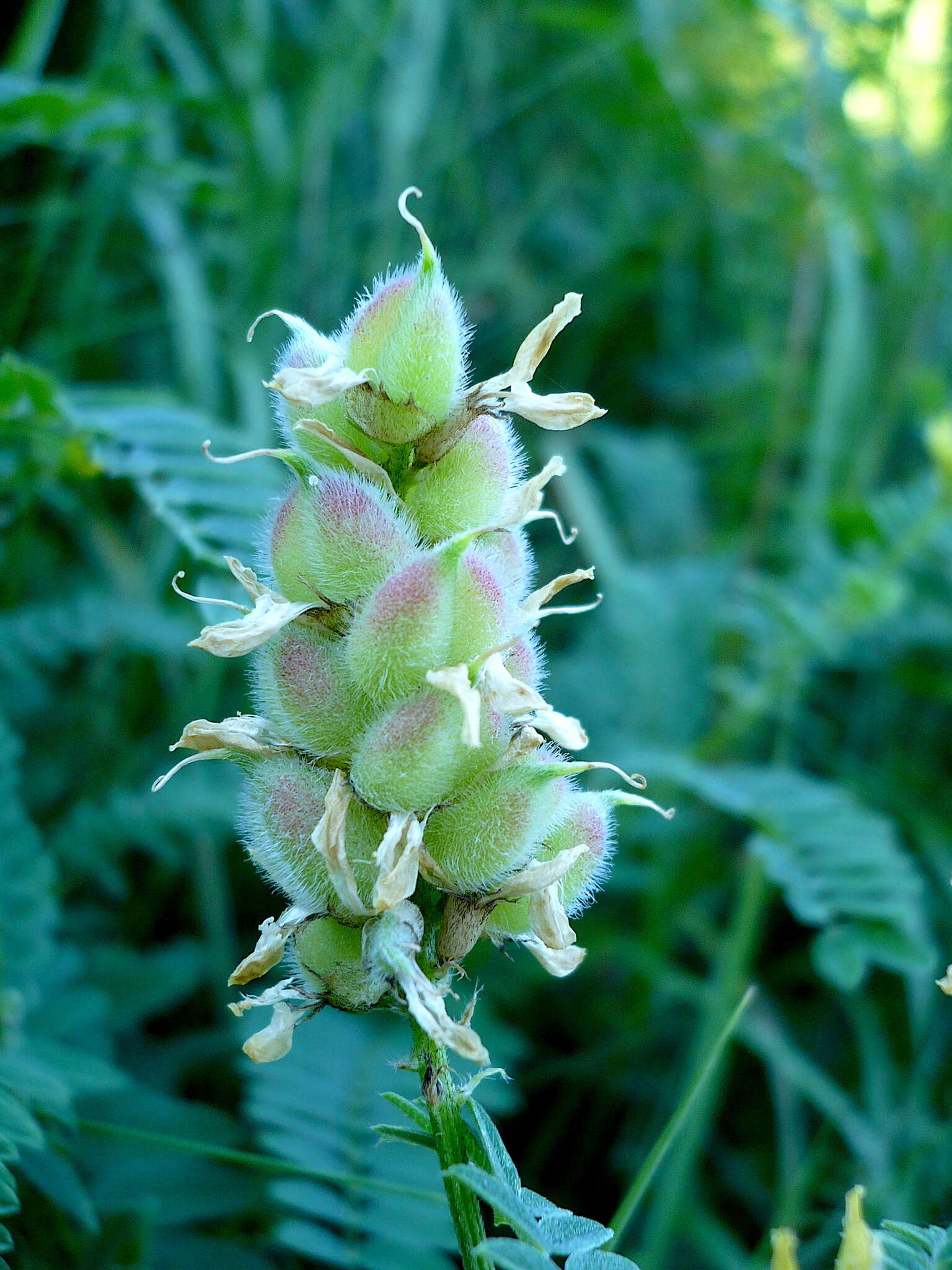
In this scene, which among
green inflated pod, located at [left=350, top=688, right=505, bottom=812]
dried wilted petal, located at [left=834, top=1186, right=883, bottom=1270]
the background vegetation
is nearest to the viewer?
dried wilted petal, located at [left=834, top=1186, right=883, bottom=1270]

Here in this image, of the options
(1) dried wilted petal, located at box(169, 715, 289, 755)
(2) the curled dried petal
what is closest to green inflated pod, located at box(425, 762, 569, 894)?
(1) dried wilted petal, located at box(169, 715, 289, 755)

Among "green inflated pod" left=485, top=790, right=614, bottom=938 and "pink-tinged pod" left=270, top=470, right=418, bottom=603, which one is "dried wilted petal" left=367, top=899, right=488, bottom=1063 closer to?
"green inflated pod" left=485, top=790, right=614, bottom=938

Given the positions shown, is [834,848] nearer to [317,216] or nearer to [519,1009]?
[519,1009]

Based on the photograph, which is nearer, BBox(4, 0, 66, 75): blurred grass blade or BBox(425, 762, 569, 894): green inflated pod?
BBox(425, 762, 569, 894): green inflated pod

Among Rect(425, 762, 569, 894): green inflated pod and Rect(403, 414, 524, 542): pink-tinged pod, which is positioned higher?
Rect(403, 414, 524, 542): pink-tinged pod

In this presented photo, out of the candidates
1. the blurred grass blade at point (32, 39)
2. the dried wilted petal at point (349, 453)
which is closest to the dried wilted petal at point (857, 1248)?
the dried wilted petal at point (349, 453)

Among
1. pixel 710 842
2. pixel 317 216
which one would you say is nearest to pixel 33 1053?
pixel 710 842

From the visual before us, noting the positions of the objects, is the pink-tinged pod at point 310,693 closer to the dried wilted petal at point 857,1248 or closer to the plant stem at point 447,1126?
the plant stem at point 447,1126

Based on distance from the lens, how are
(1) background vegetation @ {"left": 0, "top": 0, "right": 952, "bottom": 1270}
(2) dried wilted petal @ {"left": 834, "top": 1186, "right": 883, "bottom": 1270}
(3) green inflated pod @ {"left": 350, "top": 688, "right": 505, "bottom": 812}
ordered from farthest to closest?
(1) background vegetation @ {"left": 0, "top": 0, "right": 952, "bottom": 1270}, (3) green inflated pod @ {"left": 350, "top": 688, "right": 505, "bottom": 812}, (2) dried wilted petal @ {"left": 834, "top": 1186, "right": 883, "bottom": 1270}
